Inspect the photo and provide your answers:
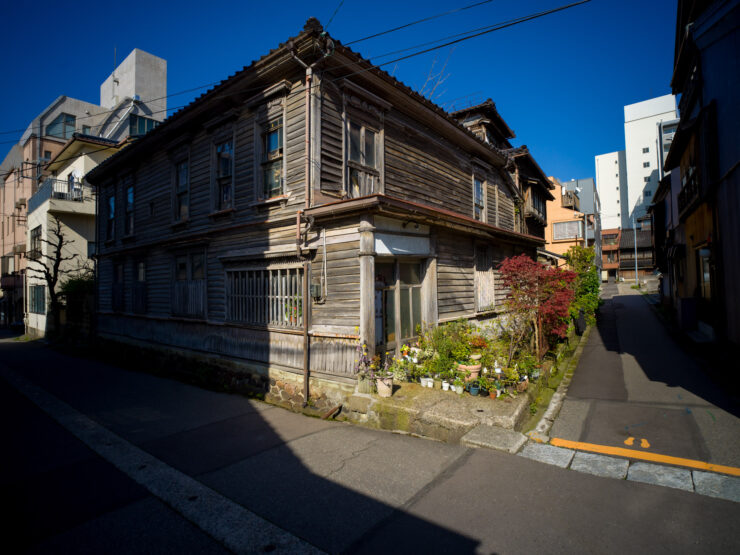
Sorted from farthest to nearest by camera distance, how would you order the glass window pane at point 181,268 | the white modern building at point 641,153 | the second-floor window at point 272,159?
1. the white modern building at point 641,153
2. the glass window pane at point 181,268
3. the second-floor window at point 272,159

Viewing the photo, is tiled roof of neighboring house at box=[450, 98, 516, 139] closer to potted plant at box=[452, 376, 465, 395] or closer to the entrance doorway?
the entrance doorway

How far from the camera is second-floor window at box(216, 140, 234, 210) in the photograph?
9.99 m

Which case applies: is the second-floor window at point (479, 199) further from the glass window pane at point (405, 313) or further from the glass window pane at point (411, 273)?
the glass window pane at point (405, 313)

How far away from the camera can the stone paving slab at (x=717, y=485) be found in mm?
3822

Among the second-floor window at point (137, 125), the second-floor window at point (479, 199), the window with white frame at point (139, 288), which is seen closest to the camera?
the window with white frame at point (139, 288)

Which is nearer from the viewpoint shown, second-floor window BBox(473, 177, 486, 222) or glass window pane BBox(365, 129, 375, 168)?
glass window pane BBox(365, 129, 375, 168)

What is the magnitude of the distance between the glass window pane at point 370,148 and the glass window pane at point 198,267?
224 inches

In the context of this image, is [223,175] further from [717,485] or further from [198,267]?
[717,485]

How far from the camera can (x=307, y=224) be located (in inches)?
298

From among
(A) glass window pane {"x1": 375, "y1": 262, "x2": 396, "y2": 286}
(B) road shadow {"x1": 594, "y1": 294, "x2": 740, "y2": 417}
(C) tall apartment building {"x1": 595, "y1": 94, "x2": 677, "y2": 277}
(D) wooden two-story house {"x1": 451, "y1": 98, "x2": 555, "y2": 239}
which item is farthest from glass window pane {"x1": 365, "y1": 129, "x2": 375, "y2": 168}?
(C) tall apartment building {"x1": 595, "y1": 94, "x2": 677, "y2": 277}

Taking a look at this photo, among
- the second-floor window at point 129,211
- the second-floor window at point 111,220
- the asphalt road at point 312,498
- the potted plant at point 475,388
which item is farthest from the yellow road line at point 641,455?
the second-floor window at point 111,220

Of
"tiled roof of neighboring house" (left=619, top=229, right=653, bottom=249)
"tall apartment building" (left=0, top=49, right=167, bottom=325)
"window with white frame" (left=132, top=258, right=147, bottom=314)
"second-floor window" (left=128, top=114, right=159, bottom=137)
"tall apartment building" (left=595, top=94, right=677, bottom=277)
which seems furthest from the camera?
"tall apartment building" (left=595, top=94, right=677, bottom=277)

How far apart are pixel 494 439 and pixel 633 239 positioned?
62.1 m

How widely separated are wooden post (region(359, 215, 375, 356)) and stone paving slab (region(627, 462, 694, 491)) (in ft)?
13.3
